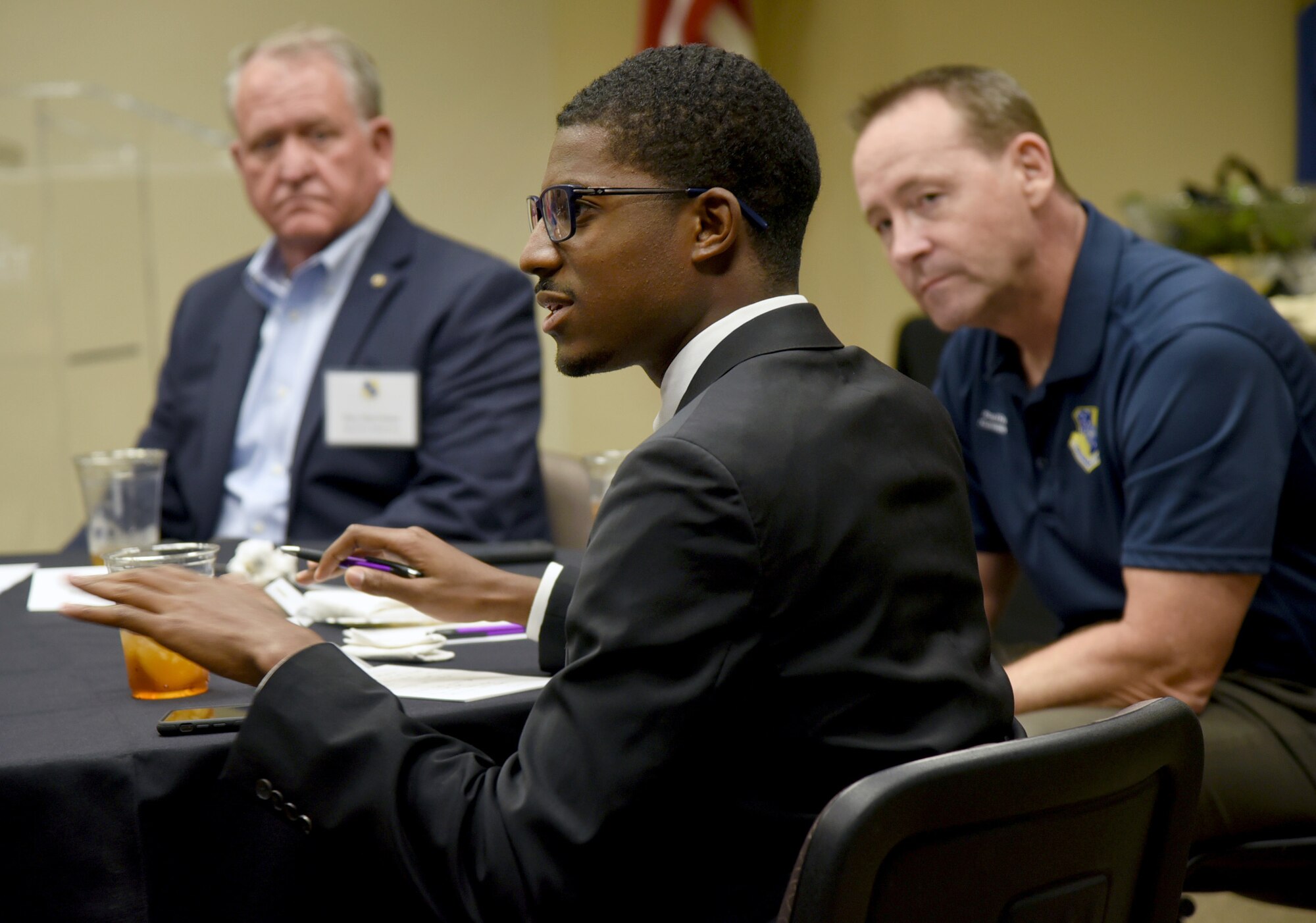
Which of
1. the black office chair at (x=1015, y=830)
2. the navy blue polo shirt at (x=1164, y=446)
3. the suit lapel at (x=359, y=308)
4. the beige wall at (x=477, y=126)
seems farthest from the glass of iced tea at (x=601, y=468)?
the beige wall at (x=477, y=126)

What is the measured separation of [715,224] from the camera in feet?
3.38

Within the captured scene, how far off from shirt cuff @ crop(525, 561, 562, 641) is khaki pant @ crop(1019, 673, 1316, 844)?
65 centimetres

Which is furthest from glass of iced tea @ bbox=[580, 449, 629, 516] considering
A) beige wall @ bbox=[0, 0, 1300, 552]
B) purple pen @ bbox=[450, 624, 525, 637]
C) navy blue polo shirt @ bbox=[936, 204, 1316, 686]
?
beige wall @ bbox=[0, 0, 1300, 552]

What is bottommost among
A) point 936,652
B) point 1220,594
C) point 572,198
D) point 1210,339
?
point 1220,594

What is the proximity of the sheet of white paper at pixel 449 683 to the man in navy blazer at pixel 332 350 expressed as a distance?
1.07m

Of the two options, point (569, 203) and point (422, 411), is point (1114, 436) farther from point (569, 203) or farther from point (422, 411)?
point (422, 411)

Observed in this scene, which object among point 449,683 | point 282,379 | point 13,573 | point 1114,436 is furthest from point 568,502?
point 449,683

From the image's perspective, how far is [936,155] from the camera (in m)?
1.95

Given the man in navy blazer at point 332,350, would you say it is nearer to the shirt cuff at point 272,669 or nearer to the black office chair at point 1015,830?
the shirt cuff at point 272,669

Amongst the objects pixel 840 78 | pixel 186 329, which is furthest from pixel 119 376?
pixel 840 78

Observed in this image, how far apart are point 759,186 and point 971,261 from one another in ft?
3.18

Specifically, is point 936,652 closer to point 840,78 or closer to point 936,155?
point 936,155

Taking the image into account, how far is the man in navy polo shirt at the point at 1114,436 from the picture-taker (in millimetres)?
1635

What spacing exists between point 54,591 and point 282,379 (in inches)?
39.1
